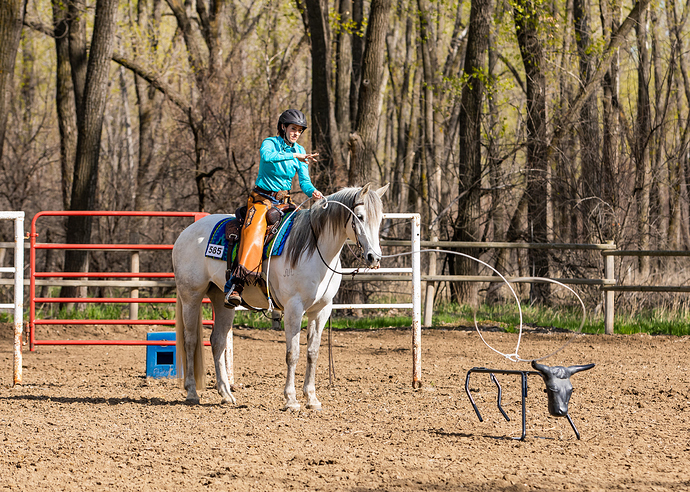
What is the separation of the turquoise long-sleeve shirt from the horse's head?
1.92ft

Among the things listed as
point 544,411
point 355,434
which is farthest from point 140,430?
point 544,411

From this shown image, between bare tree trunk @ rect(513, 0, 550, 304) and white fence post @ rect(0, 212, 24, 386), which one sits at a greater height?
bare tree trunk @ rect(513, 0, 550, 304)

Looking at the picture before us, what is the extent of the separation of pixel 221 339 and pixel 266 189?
5.09ft

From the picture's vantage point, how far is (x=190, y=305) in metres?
7.00

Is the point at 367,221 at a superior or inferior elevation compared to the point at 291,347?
superior

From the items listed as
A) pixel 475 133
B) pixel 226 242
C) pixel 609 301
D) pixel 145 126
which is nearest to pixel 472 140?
pixel 475 133

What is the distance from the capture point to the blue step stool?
793 centimetres

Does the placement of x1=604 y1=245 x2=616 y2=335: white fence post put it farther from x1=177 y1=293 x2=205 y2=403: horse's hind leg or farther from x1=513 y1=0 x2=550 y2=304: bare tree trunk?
x1=177 y1=293 x2=205 y2=403: horse's hind leg

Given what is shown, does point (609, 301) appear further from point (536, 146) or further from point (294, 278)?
point (294, 278)

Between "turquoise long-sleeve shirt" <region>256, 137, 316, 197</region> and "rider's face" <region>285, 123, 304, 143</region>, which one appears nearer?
"turquoise long-sleeve shirt" <region>256, 137, 316, 197</region>

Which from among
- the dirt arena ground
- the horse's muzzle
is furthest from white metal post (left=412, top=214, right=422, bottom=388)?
the horse's muzzle

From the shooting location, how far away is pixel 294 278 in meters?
6.16

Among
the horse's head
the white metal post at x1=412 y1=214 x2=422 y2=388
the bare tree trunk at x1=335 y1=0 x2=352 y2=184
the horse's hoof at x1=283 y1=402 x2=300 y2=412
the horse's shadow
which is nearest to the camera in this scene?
the horse's head

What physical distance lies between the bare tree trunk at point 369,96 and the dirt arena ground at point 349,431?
4838 millimetres
